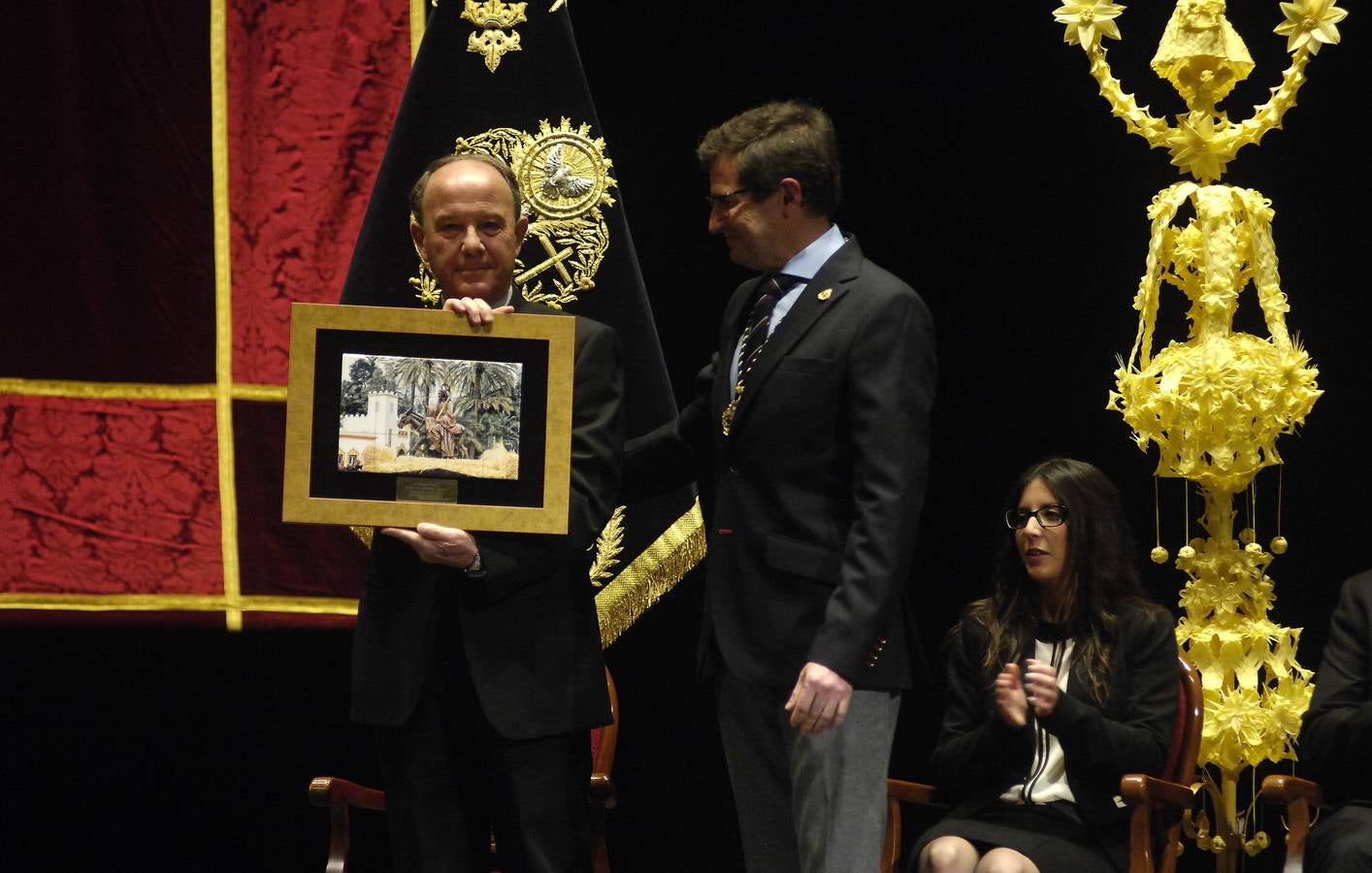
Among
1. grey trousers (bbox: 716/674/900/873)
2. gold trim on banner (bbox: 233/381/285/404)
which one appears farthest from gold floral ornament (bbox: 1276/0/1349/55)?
gold trim on banner (bbox: 233/381/285/404)

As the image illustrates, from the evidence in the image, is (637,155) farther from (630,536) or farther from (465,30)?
(630,536)

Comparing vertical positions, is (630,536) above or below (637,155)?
below

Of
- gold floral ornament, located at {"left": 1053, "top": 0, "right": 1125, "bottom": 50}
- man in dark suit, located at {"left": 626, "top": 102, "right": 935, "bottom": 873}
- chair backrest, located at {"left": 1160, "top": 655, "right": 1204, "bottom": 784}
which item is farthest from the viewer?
gold floral ornament, located at {"left": 1053, "top": 0, "right": 1125, "bottom": 50}

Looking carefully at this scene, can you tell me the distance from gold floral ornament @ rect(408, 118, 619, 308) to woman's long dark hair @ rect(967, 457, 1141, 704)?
1128 mm

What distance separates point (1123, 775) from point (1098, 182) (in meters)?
1.66

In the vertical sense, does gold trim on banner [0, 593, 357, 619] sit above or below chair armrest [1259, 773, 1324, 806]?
above

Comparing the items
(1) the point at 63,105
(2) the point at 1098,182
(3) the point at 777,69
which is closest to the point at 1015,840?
(2) the point at 1098,182

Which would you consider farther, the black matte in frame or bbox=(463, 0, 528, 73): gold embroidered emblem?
bbox=(463, 0, 528, 73): gold embroidered emblem

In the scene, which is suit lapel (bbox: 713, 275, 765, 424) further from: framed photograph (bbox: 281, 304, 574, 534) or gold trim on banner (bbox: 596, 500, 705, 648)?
gold trim on banner (bbox: 596, 500, 705, 648)

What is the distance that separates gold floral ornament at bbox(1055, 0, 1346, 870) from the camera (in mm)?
3363

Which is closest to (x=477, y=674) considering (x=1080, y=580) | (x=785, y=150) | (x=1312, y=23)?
(x=785, y=150)

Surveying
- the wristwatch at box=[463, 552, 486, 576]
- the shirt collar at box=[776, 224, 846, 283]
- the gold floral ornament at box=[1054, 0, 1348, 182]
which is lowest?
the wristwatch at box=[463, 552, 486, 576]

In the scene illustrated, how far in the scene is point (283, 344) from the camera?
3979mm

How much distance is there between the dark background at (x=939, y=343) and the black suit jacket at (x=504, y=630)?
4.99 ft
